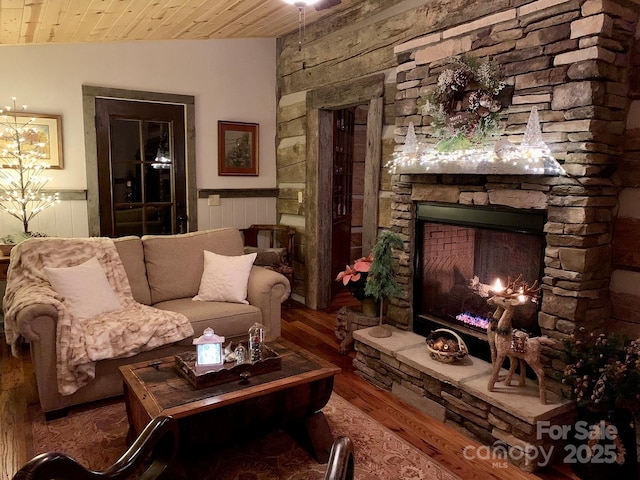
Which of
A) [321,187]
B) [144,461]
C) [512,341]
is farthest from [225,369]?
[321,187]

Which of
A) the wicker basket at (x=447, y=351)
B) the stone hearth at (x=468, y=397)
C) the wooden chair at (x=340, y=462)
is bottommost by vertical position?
the stone hearth at (x=468, y=397)

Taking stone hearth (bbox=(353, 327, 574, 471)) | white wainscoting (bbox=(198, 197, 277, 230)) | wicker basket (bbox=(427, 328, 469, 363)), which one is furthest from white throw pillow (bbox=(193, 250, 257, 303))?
white wainscoting (bbox=(198, 197, 277, 230))

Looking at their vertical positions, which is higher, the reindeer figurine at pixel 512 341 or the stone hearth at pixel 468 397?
the reindeer figurine at pixel 512 341

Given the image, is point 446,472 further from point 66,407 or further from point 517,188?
point 66,407

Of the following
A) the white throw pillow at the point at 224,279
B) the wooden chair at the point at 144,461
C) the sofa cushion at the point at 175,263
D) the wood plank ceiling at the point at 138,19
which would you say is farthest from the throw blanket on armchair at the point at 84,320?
the wooden chair at the point at 144,461

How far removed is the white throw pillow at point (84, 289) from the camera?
9.85 ft

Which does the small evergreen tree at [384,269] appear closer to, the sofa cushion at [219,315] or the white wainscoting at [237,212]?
the sofa cushion at [219,315]

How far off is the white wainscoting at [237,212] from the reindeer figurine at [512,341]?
331 centimetres

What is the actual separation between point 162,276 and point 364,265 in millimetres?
1480

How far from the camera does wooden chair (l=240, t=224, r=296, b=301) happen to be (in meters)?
4.79

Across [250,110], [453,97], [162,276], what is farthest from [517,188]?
[250,110]

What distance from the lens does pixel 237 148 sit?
17.2ft

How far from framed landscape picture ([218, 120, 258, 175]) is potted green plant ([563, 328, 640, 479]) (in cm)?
380

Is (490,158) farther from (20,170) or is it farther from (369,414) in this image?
(20,170)
